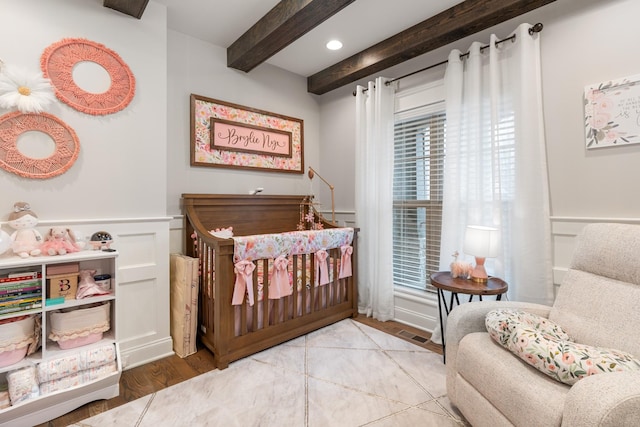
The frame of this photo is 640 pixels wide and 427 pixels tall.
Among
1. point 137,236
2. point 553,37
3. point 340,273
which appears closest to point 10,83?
point 137,236

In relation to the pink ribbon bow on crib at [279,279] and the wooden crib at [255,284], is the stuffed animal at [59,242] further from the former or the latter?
the pink ribbon bow on crib at [279,279]

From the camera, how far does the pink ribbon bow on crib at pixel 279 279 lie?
228 centimetres

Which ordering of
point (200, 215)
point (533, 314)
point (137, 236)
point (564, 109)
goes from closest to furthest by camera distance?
point (533, 314)
point (564, 109)
point (137, 236)
point (200, 215)

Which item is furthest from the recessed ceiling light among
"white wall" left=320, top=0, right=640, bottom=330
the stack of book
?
the stack of book

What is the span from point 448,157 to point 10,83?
9.12 feet

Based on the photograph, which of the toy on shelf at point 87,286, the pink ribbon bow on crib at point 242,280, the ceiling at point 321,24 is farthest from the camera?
the ceiling at point 321,24

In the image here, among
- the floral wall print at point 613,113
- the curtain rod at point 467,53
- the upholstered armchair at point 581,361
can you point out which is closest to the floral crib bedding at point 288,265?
the upholstered armchair at point 581,361

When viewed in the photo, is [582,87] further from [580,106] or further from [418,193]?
[418,193]

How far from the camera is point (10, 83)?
5.31 feet

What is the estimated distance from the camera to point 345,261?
9.15 ft

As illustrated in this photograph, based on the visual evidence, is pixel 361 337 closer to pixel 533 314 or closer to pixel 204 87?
pixel 533 314

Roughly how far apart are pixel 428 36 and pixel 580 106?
3.71ft

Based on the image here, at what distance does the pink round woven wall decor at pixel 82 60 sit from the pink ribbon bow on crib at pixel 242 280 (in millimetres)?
1308

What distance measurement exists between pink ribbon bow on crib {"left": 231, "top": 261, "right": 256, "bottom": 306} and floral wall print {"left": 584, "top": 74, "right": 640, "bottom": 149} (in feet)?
7.40
